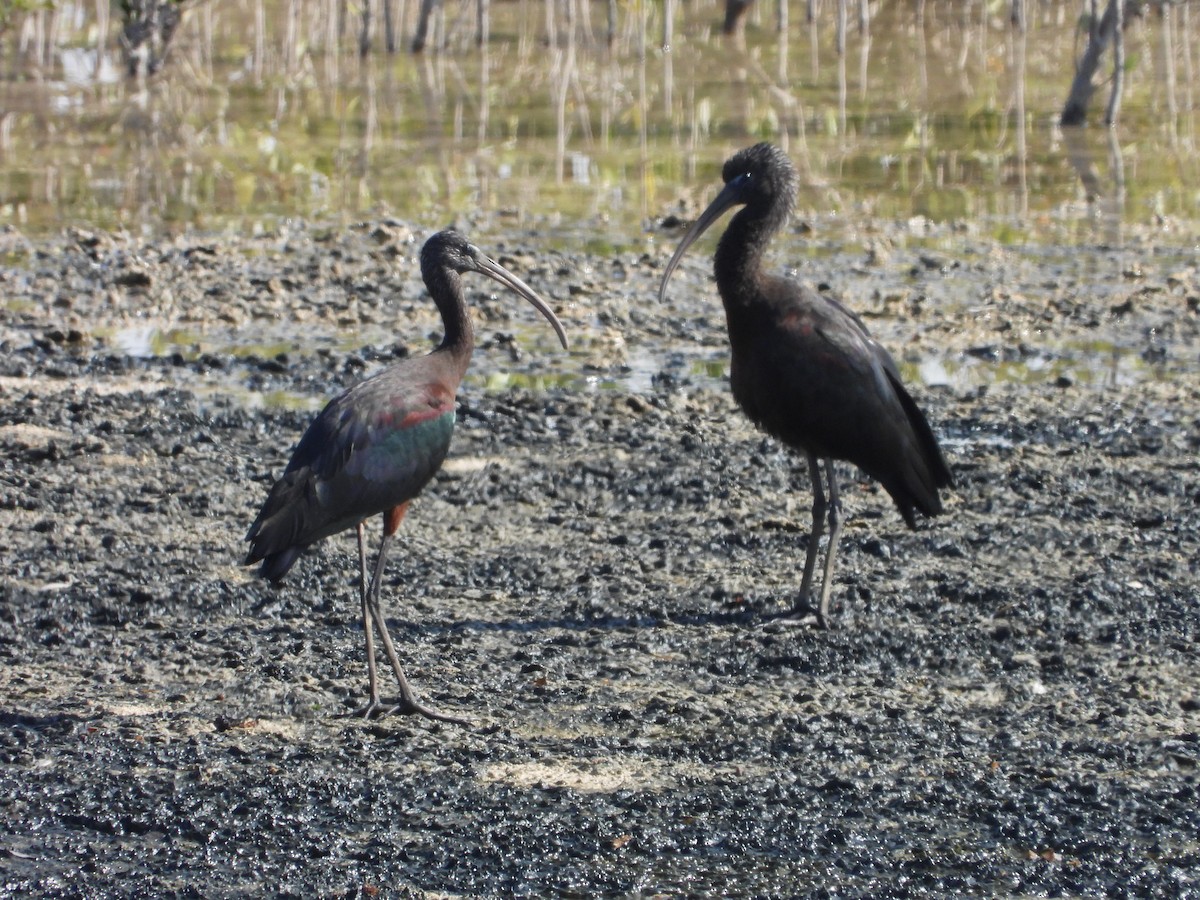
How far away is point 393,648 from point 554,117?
1496 centimetres

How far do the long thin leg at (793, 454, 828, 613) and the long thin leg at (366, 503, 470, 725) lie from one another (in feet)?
5.36

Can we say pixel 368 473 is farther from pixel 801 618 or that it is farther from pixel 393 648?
pixel 801 618

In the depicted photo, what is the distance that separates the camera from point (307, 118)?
20000 mm

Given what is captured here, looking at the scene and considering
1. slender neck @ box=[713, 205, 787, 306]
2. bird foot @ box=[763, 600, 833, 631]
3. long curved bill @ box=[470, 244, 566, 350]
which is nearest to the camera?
bird foot @ box=[763, 600, 833, 631]

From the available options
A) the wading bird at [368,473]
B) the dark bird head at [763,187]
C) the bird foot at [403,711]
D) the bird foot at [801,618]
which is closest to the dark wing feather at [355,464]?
the wading bird at [368,473]

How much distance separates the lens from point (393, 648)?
5918 mm

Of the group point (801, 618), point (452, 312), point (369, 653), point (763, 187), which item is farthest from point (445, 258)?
point (801, 618)

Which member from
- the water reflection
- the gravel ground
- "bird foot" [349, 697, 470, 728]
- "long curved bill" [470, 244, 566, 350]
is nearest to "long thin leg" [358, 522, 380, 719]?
"bird foot" [349, 697, 470, 728]

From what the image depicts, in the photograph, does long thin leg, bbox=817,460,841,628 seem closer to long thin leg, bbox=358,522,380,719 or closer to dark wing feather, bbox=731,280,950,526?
dark wing feather, bbox=731,280,950,526

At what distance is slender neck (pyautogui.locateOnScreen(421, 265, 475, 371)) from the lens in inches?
248

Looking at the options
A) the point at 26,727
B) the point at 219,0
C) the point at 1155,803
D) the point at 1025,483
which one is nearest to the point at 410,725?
the point at 26,727

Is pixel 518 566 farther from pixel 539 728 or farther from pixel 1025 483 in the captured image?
pixel 1025 483

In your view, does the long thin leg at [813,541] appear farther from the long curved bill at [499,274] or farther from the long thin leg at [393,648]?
the long thin leg at [393,648]

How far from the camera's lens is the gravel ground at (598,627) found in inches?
186
